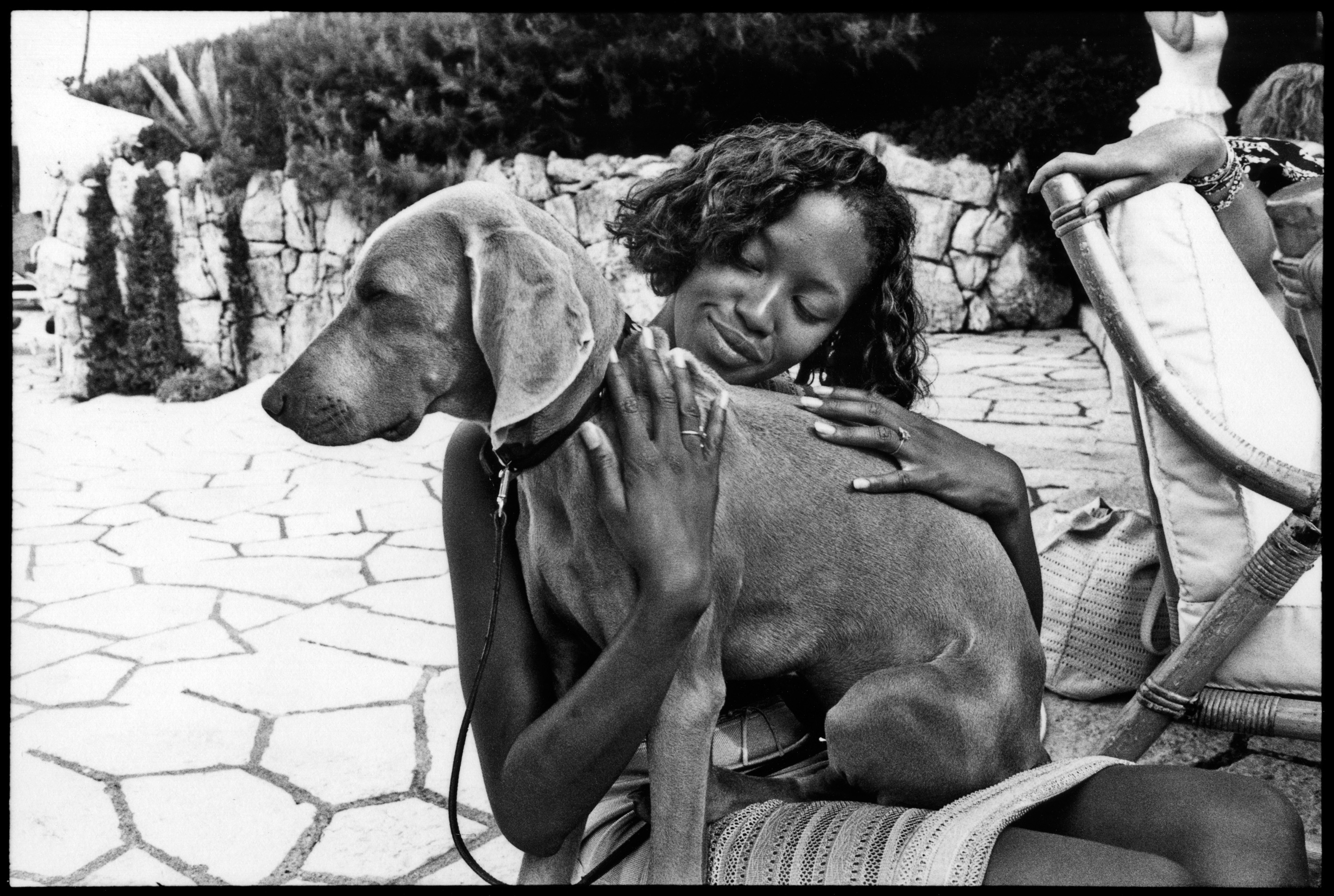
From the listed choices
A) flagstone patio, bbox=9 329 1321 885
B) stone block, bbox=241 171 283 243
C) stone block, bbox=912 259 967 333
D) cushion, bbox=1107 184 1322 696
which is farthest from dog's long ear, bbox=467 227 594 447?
stone block, bbox=241 171 283 243

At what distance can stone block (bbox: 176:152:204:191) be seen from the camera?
11.2 m

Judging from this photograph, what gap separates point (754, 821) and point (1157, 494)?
1.15m

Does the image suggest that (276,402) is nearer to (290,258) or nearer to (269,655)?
(269,655)

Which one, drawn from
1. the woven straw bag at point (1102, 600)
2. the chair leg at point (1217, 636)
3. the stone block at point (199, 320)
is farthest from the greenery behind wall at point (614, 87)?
the chair leg at point (1217, 636)

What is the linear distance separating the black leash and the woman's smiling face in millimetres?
270

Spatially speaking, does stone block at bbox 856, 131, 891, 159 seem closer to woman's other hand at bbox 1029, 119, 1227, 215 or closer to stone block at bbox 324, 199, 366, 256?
stone block at bbox 324, 199, 366, 256

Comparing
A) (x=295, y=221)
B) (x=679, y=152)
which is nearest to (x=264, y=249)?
(x=295, y=221)

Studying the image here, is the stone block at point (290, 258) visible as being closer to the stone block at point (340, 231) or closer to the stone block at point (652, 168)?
the stone block at point (340, 231)

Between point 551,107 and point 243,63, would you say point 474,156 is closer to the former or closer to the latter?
point 551,107

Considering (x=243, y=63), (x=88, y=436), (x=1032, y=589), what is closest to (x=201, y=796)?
(x=1032, y=589)

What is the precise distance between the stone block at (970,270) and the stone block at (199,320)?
23.7 feet

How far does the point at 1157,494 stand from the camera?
90.5 inches

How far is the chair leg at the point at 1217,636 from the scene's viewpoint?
2.04 m

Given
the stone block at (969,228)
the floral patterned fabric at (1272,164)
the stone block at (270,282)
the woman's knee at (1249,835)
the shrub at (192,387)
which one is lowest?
the shrub at (192,387)
